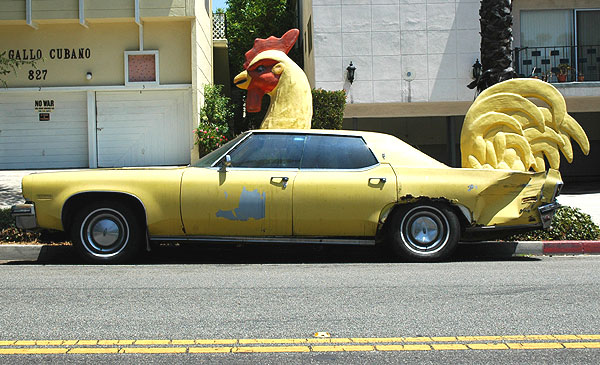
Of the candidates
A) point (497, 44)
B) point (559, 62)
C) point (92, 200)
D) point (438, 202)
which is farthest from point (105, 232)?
point (559, 62)

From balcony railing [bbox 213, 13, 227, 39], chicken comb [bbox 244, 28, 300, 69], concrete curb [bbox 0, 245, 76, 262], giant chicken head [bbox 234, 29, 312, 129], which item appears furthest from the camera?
balcony railing [bbox 213, 13, 227, 39]

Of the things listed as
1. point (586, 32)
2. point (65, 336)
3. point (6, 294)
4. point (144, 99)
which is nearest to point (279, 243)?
point (6, 294)

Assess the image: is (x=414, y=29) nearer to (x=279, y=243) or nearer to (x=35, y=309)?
(x=279, y=243)

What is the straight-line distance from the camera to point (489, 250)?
27.0ft

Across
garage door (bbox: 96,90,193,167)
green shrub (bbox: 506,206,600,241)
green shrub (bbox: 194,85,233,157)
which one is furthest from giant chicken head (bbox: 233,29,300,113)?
garage door (bbox: 96,90,193,167)

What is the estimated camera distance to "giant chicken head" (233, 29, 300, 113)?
35.1 ft

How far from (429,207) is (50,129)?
49.8 ft

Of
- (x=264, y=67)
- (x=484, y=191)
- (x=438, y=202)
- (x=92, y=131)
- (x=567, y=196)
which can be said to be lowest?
(x=567, y=196)

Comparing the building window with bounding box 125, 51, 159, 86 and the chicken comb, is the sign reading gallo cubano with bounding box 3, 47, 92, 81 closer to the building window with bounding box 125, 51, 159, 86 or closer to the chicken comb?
the building window with bounding box 125, 51, 159, 86

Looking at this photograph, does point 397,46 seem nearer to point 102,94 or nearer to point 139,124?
point 139,124

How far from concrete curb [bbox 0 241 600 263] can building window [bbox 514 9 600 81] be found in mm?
11129

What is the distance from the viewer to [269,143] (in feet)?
24.6

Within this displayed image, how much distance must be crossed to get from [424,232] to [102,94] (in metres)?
14.4

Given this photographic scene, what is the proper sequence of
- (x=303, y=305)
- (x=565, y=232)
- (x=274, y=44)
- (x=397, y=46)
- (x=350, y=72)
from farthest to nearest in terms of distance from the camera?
1. (x=397, y=46)
2. (x=350, y=72)
3. (x=274, y=44)
4. (x=565, y=232)
5. (x=303, y=305)
